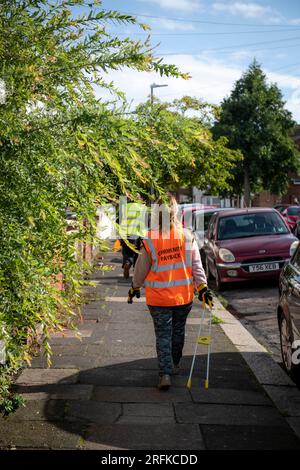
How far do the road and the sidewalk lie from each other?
614 mm

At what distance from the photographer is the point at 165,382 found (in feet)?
19.0

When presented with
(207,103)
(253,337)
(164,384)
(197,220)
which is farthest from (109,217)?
(197,220)

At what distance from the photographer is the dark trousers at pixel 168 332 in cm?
602

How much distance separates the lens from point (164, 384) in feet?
19.0

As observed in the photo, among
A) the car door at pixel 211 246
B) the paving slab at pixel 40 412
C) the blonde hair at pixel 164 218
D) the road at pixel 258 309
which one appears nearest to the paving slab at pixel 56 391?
the paving slab at pixel 40 412

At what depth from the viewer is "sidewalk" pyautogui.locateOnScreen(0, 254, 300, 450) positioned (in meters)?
4.57

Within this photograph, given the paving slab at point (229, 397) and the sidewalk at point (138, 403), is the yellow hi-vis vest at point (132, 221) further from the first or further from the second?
the paving slab at point (229, 397)

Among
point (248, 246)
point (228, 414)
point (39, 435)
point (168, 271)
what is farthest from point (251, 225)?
point (39, 435)

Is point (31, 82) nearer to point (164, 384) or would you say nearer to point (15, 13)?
point (15, 13)

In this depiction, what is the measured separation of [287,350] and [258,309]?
4706mm

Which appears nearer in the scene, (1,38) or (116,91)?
(1,38)

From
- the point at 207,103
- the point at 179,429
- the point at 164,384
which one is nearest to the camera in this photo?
the point at 179,429

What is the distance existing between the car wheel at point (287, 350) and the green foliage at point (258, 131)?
150ft

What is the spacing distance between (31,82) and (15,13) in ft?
1.41
